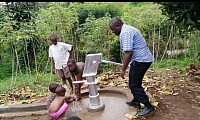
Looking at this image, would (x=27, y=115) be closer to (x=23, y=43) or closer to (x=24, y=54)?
(x=23, y=43)

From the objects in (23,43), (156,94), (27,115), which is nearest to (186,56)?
(156,94)

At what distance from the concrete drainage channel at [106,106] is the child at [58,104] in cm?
26

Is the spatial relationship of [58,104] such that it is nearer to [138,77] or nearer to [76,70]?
[76,70]

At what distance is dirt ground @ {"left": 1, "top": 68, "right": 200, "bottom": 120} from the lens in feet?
14.1

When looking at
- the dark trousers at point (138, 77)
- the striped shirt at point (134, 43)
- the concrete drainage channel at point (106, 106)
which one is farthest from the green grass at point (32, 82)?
the striped shirt at point (134, 43)

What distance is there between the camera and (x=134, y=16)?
28.1ft

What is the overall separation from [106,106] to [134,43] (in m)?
1.37

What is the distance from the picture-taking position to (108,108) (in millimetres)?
4734

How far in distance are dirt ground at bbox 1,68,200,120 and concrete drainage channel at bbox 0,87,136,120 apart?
0.22 metres

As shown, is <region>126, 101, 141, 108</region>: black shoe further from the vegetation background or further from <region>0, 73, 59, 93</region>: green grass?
<region>0, 73, 59, 93</region>: green grass

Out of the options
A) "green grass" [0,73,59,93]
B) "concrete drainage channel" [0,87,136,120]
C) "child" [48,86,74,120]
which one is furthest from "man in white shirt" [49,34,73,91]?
"child" [48,86,74,120]

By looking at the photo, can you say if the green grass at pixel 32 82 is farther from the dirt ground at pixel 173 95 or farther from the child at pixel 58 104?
the child at pixel 58 104

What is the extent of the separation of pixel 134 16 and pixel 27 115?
4712 mm

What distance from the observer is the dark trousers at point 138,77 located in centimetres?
400
